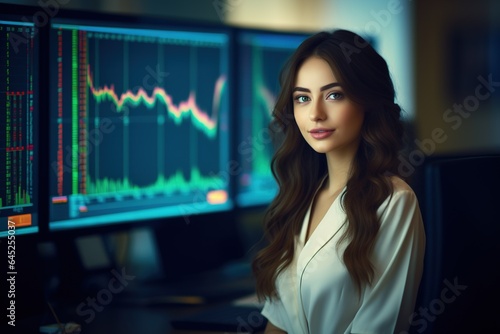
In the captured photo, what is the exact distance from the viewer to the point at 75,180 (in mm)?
1625

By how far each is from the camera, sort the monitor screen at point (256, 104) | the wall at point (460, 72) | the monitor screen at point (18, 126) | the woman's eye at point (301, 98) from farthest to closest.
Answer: the wall at point (460, 72) < the monitor screen at point (256, 104) < the monitor screen at point (18, 126) < the woman's eye at point (301, 98)

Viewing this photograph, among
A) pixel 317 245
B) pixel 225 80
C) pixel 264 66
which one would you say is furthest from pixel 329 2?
pixel 317 245

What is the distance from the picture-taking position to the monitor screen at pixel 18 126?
1.45 metres

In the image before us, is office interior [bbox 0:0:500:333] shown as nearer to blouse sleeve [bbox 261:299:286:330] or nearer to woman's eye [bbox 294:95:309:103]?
blouse sleeve [bbox 261:299:286:330]

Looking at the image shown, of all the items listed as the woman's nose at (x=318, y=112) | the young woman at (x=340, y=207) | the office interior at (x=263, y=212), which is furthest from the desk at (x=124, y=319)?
the woman's nose at (x=318, y=112)

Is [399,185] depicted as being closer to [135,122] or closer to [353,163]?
[353,163]

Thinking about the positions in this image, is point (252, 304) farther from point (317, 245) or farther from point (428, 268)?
point (428, 268)

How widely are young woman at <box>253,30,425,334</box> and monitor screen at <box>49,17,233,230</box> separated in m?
0.45

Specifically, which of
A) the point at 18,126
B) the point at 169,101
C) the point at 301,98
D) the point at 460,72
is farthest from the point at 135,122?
the point at 460,72

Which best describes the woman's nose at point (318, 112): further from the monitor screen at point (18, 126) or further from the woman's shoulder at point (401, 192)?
the monitor screen at point (18, 126)

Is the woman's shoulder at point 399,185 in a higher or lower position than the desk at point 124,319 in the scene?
higher

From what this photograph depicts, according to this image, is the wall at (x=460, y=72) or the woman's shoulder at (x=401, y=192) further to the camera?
the wall at (x=460, y=72)

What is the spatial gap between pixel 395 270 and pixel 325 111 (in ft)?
0.99

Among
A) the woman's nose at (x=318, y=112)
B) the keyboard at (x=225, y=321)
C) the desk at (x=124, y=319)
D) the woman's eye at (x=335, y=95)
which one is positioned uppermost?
the woman's eye at (x=335, y=95)
